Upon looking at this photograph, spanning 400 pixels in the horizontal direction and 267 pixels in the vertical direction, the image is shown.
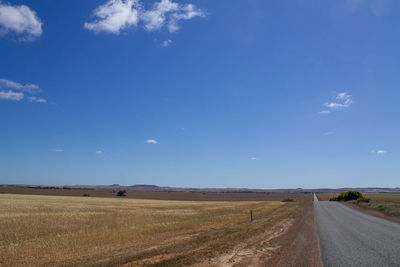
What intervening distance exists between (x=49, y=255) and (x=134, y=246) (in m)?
4.35

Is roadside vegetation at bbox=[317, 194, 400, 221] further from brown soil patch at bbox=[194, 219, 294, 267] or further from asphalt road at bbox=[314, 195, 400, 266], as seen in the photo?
brown soil patch at bbox=[194, 219, 294, 267]

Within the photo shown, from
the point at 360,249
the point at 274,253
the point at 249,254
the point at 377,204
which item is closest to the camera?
the point at 249,254

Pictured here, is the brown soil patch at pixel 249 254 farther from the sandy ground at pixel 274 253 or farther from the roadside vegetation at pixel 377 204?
the roadside vegetation at pixel 377 204

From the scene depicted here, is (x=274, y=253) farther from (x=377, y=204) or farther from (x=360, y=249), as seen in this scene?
(x=377, y=204)

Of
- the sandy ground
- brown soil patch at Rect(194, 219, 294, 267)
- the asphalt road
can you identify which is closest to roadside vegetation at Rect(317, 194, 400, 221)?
the asphalt road

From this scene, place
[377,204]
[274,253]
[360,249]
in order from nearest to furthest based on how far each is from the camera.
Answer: [274,253]
[360,249]
[377,204]

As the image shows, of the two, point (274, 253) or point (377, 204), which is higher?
point (274, 253)

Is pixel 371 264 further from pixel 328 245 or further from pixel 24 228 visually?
pixel 24 228

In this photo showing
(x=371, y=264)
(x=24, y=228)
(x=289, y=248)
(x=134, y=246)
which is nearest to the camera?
(x=371, y=264)

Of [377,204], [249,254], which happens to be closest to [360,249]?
[249,254]

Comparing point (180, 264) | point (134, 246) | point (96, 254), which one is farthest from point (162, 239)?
point (180, 264)

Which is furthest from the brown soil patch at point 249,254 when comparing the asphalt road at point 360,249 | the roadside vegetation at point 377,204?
the roadside vegetation at point 377,204

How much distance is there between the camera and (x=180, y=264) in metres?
10.4

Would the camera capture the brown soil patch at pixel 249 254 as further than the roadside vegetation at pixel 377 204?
No
